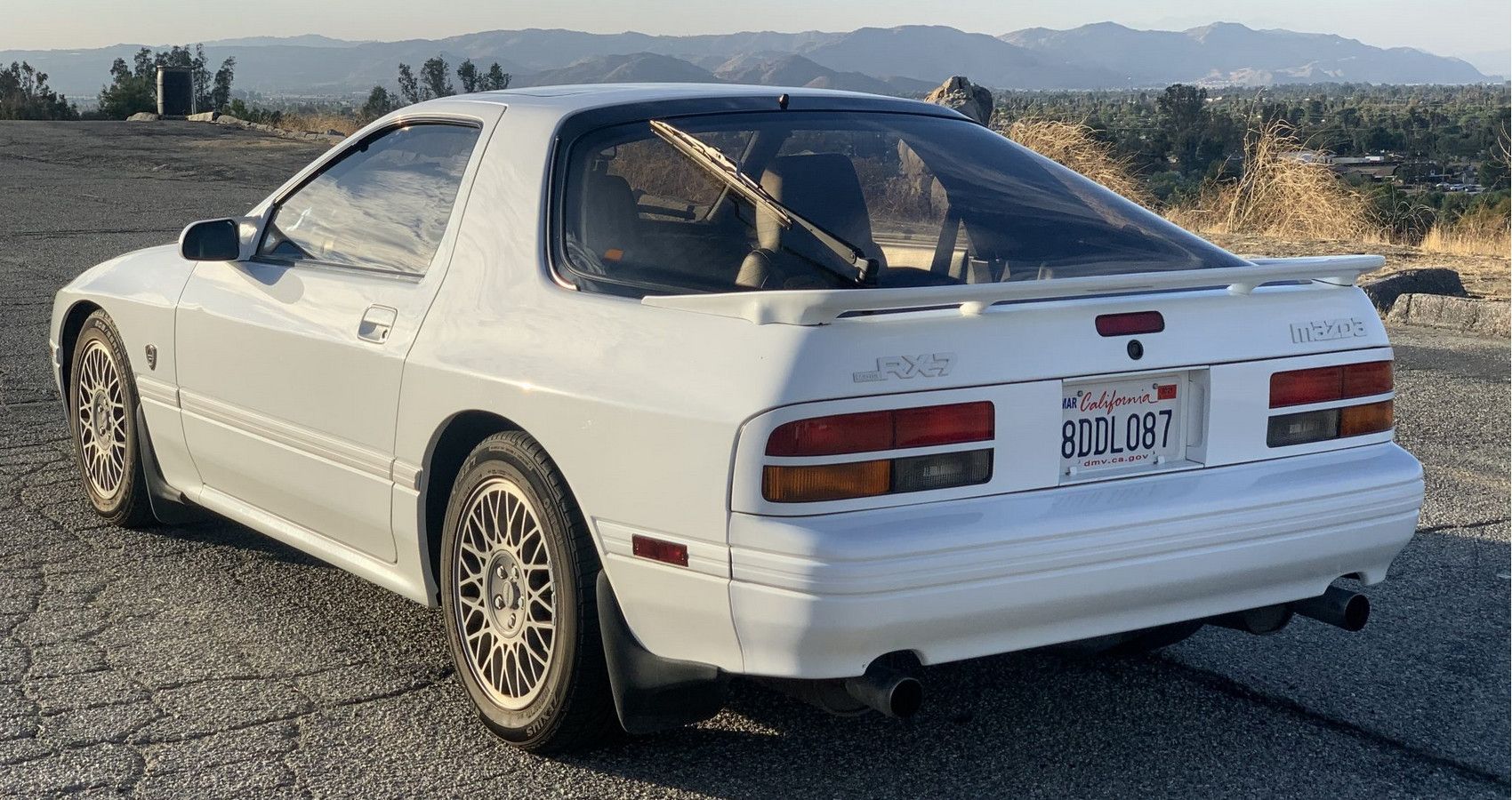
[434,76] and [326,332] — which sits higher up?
[434,76]

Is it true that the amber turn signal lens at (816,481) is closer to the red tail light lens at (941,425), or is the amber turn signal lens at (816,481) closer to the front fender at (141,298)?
the red tail light lens at (941,425)

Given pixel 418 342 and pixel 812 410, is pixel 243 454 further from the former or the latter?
pixel 812 410

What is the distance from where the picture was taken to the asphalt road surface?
3422mm

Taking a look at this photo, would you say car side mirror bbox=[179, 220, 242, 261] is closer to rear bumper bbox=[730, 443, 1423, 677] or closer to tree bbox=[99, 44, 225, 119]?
rear bumper bbox=[730, 443, 1423, 677]

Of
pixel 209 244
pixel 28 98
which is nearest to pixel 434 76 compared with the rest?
pixel 28 98

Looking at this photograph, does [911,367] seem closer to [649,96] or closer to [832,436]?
[832,436]

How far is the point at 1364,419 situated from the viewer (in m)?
3.58

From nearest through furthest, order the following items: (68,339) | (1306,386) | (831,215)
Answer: (1306,386)
(831,215)
(68,339)

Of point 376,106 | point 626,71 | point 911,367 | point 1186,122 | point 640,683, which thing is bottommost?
point 640,683

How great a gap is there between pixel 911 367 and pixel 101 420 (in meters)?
3.65

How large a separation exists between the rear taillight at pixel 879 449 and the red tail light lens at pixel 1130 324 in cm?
35

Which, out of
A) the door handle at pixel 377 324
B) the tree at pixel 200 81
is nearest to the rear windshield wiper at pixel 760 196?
the door handle at pixel 377 324

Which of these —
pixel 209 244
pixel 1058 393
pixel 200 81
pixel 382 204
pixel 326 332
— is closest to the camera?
pixel 1058 393

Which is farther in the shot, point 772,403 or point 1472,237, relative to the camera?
point 1472,237
